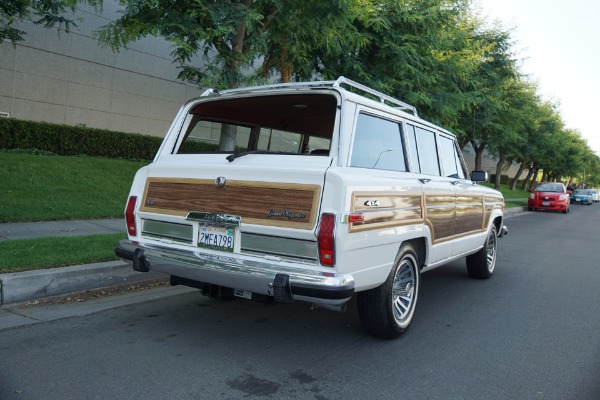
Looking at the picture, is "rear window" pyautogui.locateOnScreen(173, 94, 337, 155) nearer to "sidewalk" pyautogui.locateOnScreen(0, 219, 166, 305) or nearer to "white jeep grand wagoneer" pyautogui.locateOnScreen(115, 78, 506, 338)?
"white jeep grand wagoneer" pyautogui.locateOnScreen(115, 78, 506, 338)

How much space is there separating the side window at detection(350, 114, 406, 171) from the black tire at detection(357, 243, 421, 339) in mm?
767

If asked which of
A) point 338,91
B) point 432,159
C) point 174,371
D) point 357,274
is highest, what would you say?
point 338,91

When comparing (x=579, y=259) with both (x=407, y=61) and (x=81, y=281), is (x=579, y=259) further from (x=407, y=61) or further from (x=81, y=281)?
(x=81, y=281)

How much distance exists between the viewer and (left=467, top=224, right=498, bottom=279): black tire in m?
7.33

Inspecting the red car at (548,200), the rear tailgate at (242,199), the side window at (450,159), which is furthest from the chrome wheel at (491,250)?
the red car at (548,200)

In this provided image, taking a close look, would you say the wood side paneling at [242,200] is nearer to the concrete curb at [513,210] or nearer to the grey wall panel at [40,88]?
the grey wall panel at [40,88]

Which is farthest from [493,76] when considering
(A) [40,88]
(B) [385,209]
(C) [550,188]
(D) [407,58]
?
(B) [385,209]

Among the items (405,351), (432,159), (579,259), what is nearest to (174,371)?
(405,351)

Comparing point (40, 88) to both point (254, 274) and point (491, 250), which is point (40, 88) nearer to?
point (491, 250)

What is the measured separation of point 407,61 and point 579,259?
6431mm

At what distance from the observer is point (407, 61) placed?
13.4 m

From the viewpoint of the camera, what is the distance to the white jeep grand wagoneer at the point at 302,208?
3611 mm

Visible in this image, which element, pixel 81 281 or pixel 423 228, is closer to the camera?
pixel 423 228

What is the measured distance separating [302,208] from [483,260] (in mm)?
4608
